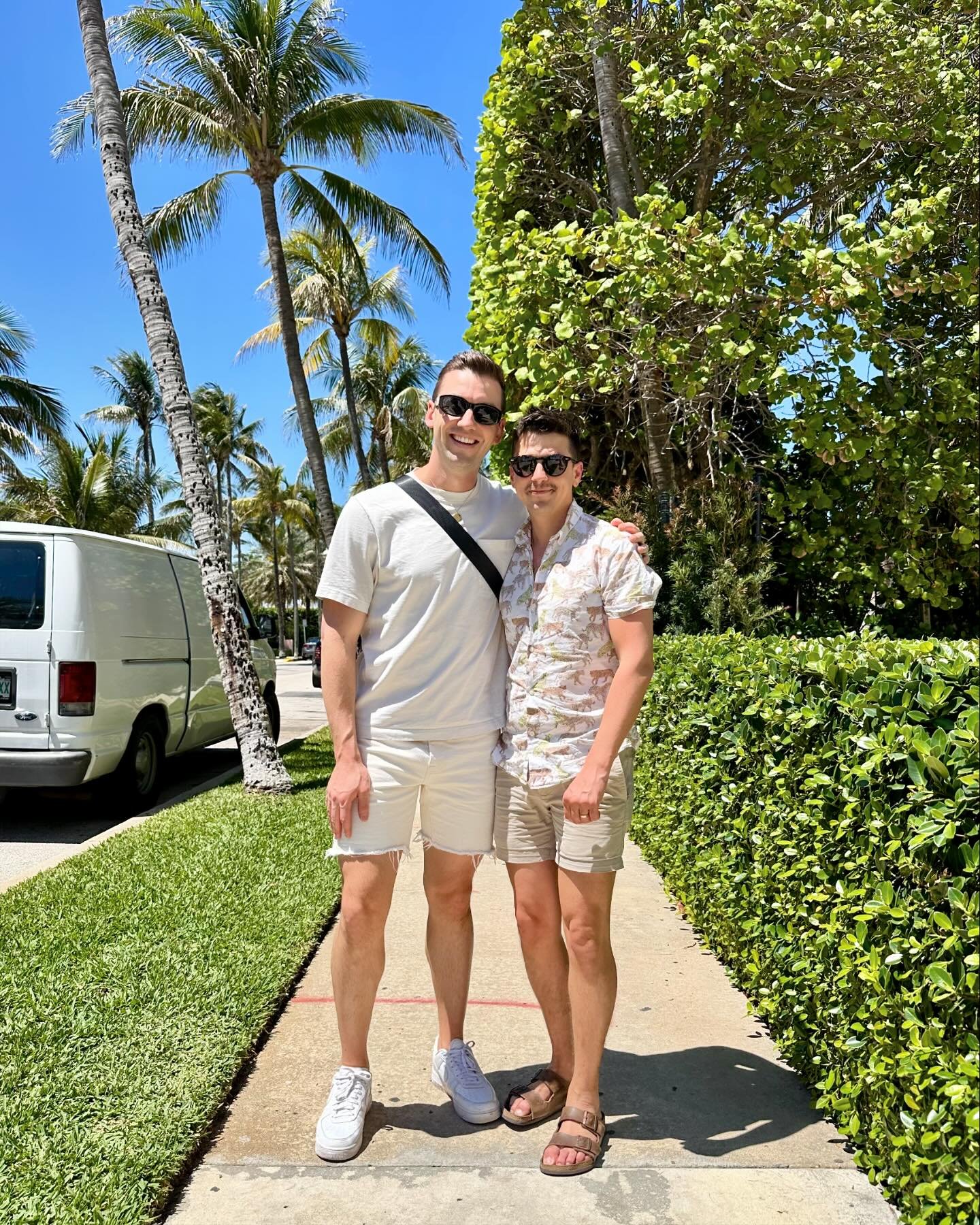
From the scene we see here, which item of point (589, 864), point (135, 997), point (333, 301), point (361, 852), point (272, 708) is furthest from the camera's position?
point (333, 301)

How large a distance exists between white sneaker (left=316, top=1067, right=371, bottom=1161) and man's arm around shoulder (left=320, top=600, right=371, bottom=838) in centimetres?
74

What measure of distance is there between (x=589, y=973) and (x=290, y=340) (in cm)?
1407

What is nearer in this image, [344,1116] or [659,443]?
[344,1116]

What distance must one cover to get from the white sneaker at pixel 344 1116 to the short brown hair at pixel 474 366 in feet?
7.02

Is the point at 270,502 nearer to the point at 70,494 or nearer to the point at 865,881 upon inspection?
the point at 70,494

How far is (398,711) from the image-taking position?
9.51 ft

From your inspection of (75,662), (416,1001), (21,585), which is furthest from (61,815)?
(416,1001)

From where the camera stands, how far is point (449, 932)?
305 cm

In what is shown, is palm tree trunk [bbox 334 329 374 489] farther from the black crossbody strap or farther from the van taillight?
the black crossbody strap

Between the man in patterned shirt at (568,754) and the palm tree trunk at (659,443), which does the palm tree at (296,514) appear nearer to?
the palm tree trunk at (659,443)

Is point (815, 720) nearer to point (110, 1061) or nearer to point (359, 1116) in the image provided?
point (359, 1116)

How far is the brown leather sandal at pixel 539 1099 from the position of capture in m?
2.91

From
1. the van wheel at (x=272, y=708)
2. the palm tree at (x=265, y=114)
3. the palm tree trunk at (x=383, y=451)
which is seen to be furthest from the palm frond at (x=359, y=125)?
the palm tree trunk at (x=383, y=451)

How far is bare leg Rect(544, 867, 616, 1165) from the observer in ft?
9.05
